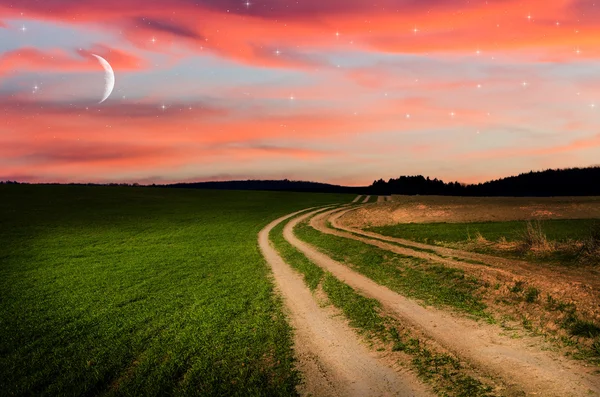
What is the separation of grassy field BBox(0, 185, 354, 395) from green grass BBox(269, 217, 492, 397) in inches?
100

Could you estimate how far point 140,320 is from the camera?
13750 mm

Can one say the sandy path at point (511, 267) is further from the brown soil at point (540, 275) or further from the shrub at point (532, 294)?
the shrub at point (532, 294)

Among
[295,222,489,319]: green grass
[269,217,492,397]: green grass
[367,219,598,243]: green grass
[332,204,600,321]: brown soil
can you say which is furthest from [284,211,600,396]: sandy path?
[367,219,598,243]: green grass

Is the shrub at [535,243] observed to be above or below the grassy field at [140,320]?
above

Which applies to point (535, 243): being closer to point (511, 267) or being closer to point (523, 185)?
point (511, 267)

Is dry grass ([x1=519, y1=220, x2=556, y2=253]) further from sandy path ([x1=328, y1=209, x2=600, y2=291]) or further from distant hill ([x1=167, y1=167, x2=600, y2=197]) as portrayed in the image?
distant hill ([x1=167, y1=167, x2=600, y2=197])

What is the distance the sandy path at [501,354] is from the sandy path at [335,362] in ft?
7.23

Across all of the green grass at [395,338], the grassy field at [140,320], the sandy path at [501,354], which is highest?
the sandy path at [501,354]

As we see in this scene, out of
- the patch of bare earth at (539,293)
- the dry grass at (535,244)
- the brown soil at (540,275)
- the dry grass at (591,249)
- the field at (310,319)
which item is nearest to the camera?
the field at (310,319)

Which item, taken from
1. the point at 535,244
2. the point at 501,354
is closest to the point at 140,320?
the point at 501,354

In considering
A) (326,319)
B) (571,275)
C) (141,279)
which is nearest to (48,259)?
(141,279)

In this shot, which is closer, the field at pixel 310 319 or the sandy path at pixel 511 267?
the field at pixel 310 319

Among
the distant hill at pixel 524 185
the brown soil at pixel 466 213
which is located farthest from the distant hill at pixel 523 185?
the brown soil at pixel 466 213

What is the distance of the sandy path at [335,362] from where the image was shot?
27.2 ft
